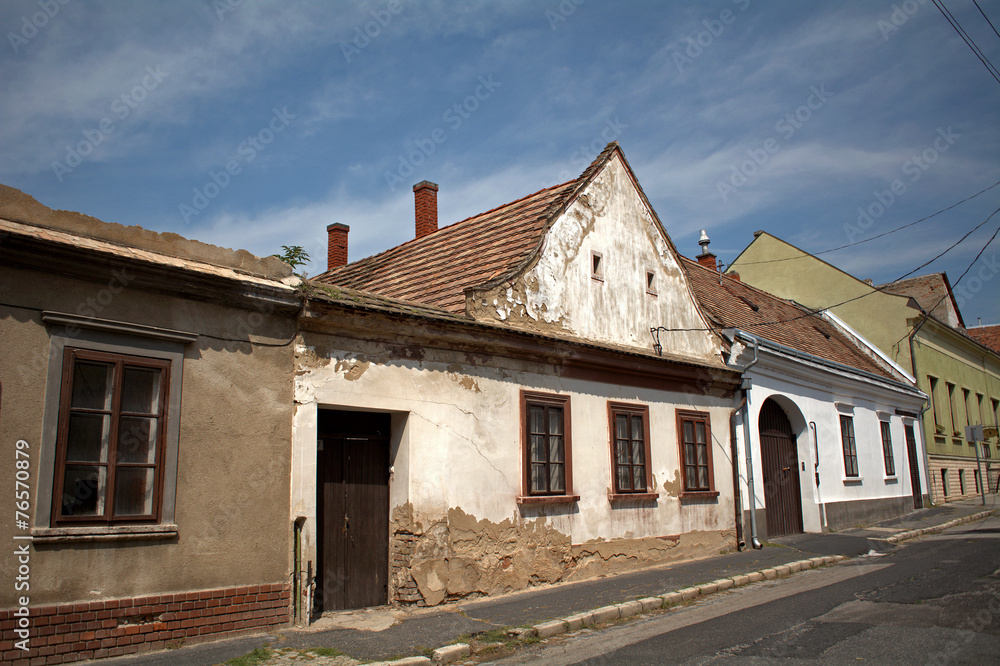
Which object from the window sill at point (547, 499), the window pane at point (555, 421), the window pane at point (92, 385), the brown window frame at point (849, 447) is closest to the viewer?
the window pane at point (92, 385)

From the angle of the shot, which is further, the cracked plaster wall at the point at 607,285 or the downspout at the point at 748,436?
the downspout at the point at 748,436

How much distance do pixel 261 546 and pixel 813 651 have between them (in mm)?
5289

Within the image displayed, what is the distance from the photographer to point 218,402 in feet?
23.8

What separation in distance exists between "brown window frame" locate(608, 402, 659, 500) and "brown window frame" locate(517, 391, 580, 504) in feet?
3.35

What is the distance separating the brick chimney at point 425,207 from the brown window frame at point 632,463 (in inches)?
291

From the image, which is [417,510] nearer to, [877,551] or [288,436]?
[288,436]

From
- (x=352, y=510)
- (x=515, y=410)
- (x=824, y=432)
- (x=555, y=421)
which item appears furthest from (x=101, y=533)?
(x=824, y=432)

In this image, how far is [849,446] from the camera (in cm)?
1853

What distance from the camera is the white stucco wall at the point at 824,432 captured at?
15.2 m

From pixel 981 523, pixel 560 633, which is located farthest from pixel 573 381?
pixel 981 523

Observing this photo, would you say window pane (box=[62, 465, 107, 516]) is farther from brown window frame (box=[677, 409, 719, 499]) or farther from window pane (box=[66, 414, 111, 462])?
brown window frame (box=[677, 409, 719, 499])

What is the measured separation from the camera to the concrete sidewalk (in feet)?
21.7

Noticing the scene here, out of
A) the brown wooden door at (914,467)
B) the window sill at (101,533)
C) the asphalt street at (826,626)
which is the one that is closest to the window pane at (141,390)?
the window sill at (101,533)

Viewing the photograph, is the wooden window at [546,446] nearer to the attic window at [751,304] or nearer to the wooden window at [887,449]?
the attic window at [751,304]
